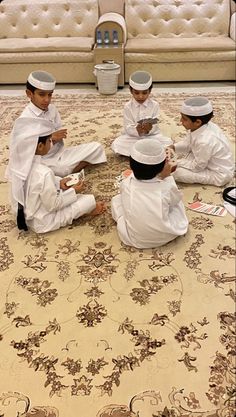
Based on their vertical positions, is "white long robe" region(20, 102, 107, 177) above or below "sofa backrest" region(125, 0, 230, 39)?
below

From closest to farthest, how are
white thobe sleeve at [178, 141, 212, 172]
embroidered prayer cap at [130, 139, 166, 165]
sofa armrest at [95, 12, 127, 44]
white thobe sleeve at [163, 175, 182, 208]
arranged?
1. embroidered prayer cap at [130, 139, 166, 165]
2. white thobe sleeve at [163, 175, 182, 208]
3. white thobe sleeve at [178, 141, 212, 172]
4. sofa armrest at [95, 12, 127, 44]

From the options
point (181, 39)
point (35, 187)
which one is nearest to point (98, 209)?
point (35, 187)

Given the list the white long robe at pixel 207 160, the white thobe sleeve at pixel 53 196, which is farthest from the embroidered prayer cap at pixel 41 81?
the white long robe at pixel 207 160

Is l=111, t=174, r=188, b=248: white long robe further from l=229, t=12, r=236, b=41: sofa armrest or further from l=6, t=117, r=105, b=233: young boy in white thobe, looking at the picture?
l=229, t=12, r=236, b=41: sofa armrest

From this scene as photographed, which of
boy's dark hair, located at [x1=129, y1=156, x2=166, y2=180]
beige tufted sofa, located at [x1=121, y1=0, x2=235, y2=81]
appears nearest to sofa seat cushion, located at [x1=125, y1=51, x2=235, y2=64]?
beige tufted sofa, located at [x1=121, y1=0, x2=235, y2=81]

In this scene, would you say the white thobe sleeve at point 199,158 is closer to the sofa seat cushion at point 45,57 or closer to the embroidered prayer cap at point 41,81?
the embroidered prayer cap at point 41,81

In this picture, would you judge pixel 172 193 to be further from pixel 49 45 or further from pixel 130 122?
pixel 49 45

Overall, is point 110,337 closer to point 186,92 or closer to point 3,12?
point 186,92

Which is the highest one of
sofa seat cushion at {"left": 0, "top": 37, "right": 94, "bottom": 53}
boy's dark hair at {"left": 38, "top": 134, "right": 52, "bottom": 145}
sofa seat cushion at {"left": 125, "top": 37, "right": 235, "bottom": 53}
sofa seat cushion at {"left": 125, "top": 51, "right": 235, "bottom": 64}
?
boy's dark hair at {"left": 38, "top": 134, "right": 52, "bottom": 145}

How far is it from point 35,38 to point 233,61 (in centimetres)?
260

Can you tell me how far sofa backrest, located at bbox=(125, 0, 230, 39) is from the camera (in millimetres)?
5254

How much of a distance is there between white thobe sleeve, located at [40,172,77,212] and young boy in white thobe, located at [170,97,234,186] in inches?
35.2

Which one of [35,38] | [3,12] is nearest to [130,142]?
[35,38]

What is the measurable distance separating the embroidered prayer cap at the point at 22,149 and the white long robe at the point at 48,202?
0.04 m
